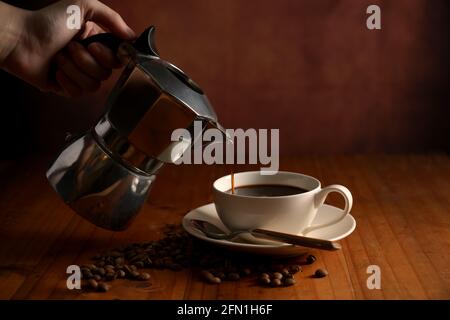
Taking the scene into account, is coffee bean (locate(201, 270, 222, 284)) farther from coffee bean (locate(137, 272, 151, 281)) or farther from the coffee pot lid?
the coffee pot lid

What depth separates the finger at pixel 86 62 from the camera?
110 cm

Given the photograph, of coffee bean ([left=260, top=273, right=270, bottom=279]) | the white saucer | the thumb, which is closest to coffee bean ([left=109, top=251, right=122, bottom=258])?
the white saucer

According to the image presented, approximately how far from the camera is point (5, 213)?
1.27m

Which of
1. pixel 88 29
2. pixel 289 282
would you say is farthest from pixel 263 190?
pixel 88 29

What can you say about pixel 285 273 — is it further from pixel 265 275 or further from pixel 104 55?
pixel 104 55

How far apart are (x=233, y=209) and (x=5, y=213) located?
1.46ft

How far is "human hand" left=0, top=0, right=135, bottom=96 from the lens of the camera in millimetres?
1153

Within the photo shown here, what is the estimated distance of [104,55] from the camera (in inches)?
42.4

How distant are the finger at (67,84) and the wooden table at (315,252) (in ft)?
0.67

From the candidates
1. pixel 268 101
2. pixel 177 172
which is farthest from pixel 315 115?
pixel 177 172

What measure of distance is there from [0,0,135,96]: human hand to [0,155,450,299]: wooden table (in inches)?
9.0

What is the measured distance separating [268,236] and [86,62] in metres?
0.37

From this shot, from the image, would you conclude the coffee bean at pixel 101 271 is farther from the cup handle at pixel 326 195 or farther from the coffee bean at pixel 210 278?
the cup handle at pixel 326 195
